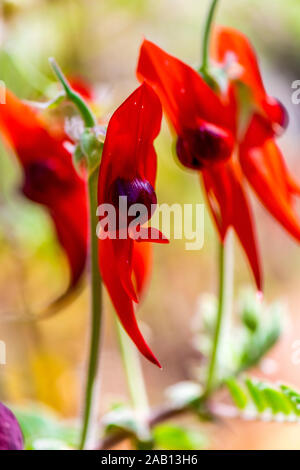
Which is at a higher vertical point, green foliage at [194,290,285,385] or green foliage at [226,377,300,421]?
green foliage at [194,290,285,385]

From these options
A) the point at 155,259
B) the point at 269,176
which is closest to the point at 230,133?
the point at 269,176

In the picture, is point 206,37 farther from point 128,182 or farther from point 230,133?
point 128,182

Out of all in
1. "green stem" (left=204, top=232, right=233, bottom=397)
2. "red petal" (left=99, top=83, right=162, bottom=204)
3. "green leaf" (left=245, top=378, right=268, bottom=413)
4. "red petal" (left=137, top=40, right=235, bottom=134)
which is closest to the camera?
"red petal" (left=99, top=83, right=162, bottom=204)

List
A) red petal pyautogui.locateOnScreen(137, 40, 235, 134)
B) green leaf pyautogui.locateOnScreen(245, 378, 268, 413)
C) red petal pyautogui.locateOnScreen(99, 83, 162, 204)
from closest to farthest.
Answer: red petal pyautogui.locateOnScreen(99, 83, 162, 204)
red petal pyautogui.locateOnScreen(137, 40, 235, 134)
green leaf pyautogui.locateOnScreen(245, 378, 268, 413)

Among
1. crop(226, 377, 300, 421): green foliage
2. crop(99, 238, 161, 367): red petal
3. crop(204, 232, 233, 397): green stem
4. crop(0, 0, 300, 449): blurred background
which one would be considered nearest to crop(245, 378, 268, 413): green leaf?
crop(226, 377, 300, 421): green foliage

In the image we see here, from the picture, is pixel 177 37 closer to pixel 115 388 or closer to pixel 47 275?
pixel 47 275

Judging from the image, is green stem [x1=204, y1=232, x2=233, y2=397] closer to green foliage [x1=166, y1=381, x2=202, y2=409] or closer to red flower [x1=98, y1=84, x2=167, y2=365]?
green foliage [x1=166, y1=381, x2=202, y2=409]

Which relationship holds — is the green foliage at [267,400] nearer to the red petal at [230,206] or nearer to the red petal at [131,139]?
the red petal at [230,206]
